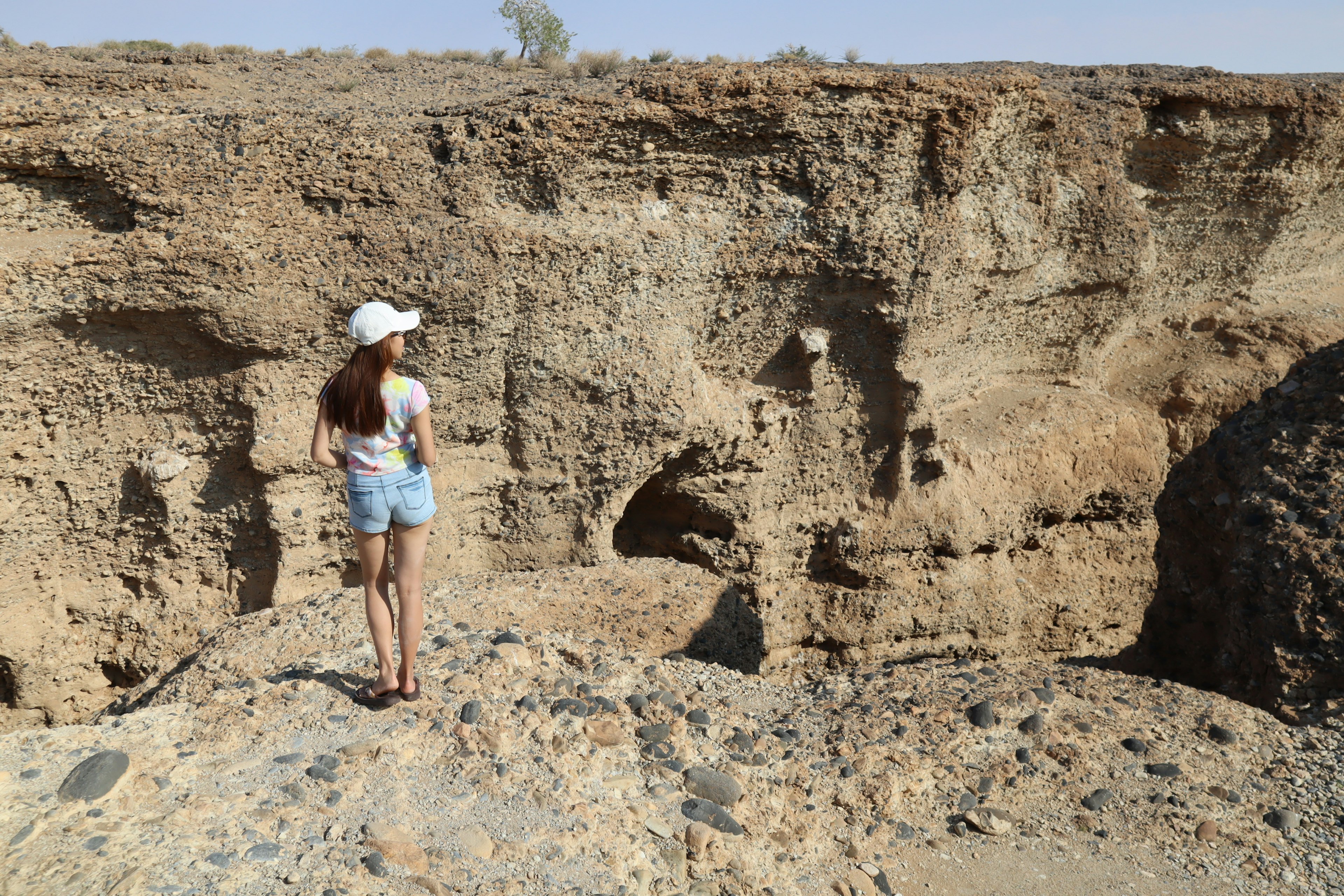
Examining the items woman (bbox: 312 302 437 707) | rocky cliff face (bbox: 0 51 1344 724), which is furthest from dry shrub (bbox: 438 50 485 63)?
woman (bbox: 312 302 437 707)

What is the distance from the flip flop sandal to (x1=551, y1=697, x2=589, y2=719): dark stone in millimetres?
542

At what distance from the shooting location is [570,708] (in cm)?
323

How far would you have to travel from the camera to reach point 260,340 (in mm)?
4512

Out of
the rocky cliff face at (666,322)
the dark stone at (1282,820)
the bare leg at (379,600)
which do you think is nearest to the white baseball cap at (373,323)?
the bare leg at (379,600)

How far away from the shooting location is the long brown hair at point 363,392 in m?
2.80

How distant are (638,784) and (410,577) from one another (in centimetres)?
104

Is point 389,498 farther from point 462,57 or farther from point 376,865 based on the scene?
point 462,57

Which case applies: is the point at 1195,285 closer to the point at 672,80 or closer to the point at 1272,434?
the point at 1272,434

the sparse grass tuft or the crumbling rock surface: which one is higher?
the sparse grass tuft

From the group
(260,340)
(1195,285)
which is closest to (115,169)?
(260,340)

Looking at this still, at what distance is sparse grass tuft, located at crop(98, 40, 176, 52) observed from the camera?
619 centimetres

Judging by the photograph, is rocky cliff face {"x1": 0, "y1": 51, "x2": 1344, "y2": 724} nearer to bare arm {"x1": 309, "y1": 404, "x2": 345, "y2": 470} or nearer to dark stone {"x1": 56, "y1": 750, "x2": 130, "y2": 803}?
bare arm {"x1": 309, "y1": 404, "x2": 345, "y2": 470}

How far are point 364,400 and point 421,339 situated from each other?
6.79 feet

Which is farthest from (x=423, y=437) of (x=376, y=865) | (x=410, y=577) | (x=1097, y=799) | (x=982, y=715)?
(x=1097, y=799)
